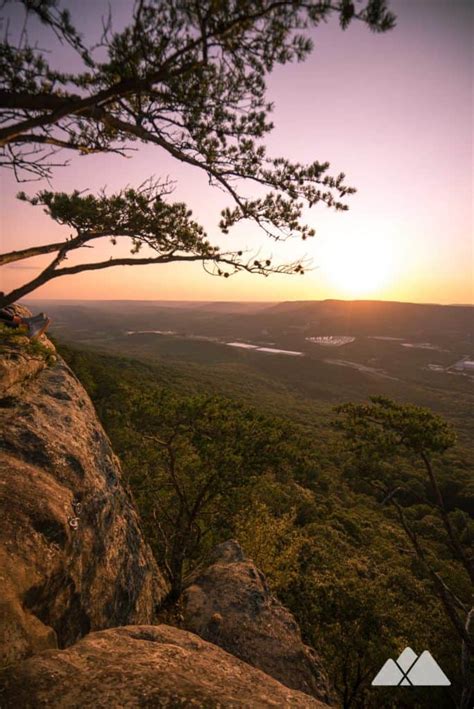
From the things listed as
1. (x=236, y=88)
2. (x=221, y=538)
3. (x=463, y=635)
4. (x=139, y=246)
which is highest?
(x=236, y=88)

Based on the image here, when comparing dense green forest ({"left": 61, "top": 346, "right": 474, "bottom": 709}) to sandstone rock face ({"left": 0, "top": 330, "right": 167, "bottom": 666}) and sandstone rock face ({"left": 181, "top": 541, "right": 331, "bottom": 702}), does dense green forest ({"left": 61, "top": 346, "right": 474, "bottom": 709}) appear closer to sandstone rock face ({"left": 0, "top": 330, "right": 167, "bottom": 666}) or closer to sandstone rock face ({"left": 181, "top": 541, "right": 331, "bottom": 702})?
sandstone rock face ({"left": 181, "top": 541, "right": 331, "bottom": 702})

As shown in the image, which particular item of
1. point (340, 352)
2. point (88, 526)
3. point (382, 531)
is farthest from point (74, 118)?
point (340, 352)

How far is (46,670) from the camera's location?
3.90 metres

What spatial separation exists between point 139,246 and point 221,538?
21.7 meters

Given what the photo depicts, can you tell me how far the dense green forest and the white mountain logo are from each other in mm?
1433

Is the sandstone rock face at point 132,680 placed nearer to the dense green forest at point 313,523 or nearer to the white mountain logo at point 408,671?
the dense green forest at point 313,523

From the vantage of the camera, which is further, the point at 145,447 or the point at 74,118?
the point at 145,447

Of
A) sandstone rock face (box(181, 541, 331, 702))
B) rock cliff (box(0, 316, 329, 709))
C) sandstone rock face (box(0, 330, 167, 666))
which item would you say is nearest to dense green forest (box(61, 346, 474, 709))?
sandstone rock face (box(181, 541, 331, 702))

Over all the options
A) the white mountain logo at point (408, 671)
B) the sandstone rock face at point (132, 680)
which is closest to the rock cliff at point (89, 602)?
the sandstone rock face at point (132, 680)

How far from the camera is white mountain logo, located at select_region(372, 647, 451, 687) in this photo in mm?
11984

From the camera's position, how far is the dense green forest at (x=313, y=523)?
13117 mm

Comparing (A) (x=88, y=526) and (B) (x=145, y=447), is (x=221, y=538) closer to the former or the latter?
(B) (x=145, y=447)

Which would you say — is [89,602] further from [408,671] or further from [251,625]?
[408,671]

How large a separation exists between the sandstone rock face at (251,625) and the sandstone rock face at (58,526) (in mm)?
1827
